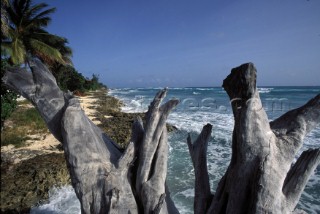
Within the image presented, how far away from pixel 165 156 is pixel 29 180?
5477 mm

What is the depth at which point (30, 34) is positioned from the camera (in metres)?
18.2

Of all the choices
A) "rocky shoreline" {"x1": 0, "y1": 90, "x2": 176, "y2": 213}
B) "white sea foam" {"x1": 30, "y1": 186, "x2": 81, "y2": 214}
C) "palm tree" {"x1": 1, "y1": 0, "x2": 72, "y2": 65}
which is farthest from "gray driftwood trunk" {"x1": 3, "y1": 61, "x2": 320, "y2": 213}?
"palm tree" {"x1": 1, "y1": 0, "x2": 72, "y2": 65}

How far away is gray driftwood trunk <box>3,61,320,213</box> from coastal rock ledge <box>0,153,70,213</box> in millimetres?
4012

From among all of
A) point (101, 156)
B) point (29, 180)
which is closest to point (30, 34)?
point (29, 180)

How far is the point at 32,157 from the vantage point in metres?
7.95

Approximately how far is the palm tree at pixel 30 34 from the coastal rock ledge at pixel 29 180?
30.7ft

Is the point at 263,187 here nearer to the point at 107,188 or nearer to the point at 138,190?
the point at 138,190

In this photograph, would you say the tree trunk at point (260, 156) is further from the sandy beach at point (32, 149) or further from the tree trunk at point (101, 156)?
the sandy beach at point (32, 149)

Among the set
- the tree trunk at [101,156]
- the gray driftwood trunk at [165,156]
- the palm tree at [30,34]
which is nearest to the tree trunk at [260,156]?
the gray driftwood trunk at [165,156]

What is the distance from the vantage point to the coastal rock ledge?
18.4ft

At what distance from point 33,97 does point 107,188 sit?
1363 millimetres

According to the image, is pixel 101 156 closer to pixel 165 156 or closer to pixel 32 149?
pixel 165 156

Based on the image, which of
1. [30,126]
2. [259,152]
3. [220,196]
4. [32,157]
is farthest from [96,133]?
[30,126]

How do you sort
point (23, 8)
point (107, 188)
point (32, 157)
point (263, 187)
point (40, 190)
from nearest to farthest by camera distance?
point (263, 187) < point (107, 188) < point (40, 190) < point (32, 157) < point (23, 8)
